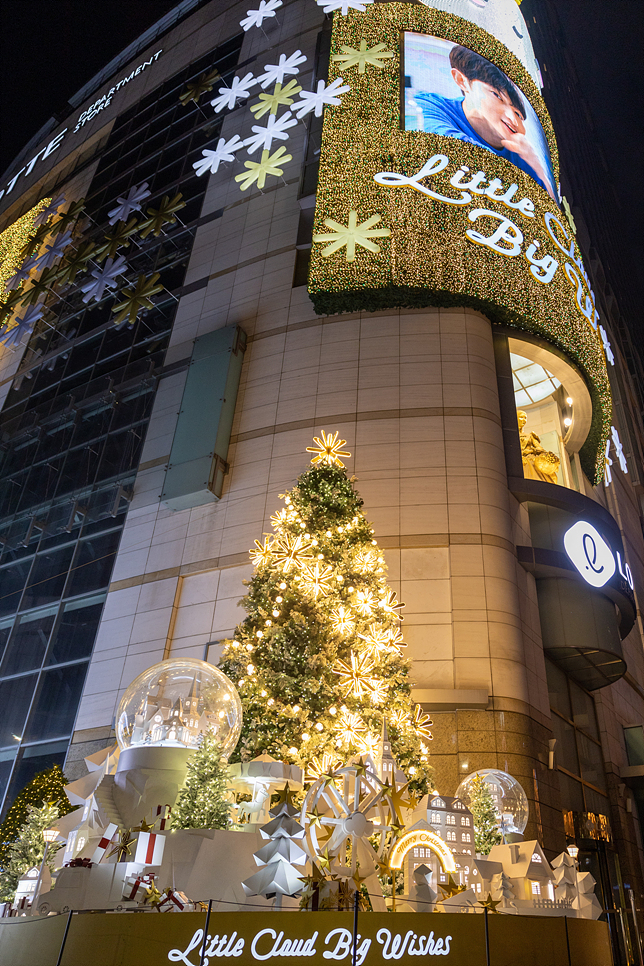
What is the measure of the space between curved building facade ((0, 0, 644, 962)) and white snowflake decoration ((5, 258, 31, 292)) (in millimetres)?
1621

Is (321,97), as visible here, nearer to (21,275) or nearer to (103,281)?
(103,281)

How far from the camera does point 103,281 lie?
79.5 feet

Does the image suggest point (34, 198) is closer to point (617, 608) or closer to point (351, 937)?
point (617, 608)

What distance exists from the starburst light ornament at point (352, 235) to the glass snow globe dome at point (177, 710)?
41.7ft

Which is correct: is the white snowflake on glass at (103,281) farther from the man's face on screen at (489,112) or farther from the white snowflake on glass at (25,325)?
the man's face on screen at (489,112)

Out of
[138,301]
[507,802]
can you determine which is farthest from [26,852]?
[138,301]

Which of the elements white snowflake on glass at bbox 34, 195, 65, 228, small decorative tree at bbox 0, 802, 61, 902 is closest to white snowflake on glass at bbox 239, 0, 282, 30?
white snowflake on glass at bbox 34, 195, 65, 228

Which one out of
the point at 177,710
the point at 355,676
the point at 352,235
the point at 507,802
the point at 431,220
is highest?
the point at 431,220

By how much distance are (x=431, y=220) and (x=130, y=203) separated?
12751mm

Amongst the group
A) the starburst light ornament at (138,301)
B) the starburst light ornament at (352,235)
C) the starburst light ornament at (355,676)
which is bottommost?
the starburst light ornament at (355,676)

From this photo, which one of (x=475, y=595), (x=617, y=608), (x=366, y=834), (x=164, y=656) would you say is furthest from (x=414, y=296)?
(x=366, y=834)

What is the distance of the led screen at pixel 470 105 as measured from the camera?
19.5m

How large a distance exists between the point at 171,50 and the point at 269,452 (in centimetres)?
2574

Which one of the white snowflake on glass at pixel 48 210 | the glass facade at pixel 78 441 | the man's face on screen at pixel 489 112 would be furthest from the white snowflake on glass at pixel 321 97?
the white snowflake on glass at pixel 48 210
